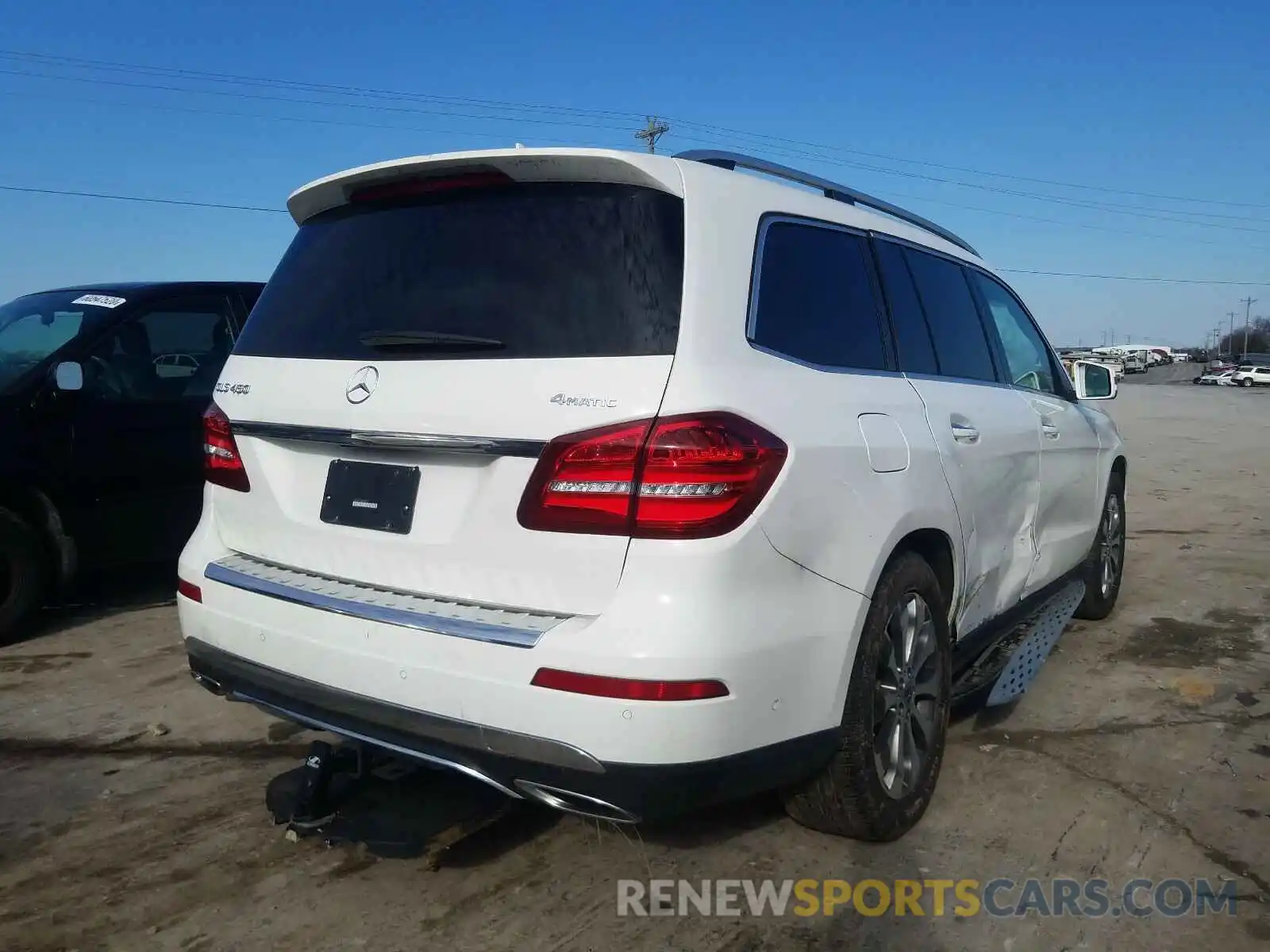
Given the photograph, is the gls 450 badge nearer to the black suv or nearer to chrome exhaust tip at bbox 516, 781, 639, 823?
chrome exhaust tip at bbox 516, 781, 639, 823

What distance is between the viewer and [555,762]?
2293mm

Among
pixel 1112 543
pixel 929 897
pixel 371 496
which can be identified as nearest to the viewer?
pixel 371 496

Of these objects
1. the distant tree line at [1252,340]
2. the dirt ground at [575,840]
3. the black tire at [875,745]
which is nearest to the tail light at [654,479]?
the black tire at [875,745]

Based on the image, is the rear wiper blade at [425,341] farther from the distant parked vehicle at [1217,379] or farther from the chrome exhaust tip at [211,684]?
the distant parked vehicle at [1217,379]

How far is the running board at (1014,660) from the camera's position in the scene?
3762 millimetres

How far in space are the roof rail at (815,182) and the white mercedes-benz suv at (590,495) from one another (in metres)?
0.04

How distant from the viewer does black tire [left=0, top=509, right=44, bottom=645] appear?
5160 millimetres

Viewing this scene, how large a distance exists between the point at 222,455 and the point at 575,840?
156 cm

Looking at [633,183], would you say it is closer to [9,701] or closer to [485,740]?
[485,740]

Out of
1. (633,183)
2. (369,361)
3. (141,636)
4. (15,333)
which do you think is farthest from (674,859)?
(15,333)

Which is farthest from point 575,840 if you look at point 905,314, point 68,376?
point 68,376

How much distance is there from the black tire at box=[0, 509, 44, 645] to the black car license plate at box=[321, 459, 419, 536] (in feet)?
10.9

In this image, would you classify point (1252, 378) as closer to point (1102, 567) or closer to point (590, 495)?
point (1102, 567)

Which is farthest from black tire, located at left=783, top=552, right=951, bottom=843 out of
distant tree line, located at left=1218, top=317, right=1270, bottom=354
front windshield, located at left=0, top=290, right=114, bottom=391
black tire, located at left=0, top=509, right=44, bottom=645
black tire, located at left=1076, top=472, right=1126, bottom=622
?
distant tree line, located at left=1218, top=317, right=1270, bottom=354
